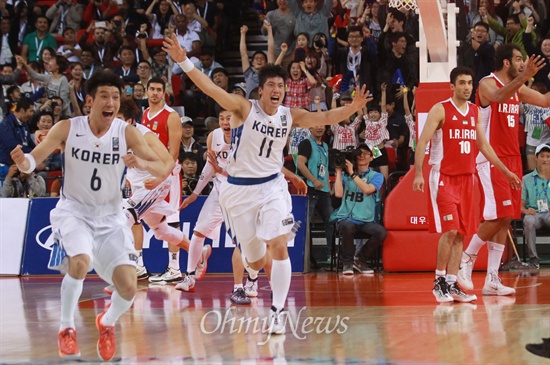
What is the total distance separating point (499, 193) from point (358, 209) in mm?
3585

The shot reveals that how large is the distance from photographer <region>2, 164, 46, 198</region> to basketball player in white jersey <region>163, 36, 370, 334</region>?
24.9 ft

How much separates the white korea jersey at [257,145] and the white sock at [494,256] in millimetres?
3209

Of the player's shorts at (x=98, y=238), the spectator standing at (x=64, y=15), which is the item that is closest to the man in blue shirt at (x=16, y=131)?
the spectator standing at (x=64, y=15)

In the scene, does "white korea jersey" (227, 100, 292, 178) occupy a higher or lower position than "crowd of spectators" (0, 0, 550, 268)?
lower

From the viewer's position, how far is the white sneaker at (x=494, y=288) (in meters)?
10.0

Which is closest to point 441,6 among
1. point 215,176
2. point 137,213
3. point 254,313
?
point 215,176

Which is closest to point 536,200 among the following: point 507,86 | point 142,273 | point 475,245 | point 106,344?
point 475,245

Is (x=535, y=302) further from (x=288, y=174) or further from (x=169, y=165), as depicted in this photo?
(x=169, y=165)

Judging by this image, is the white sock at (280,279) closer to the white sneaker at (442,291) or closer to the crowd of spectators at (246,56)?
the white sneaker at (442,291)

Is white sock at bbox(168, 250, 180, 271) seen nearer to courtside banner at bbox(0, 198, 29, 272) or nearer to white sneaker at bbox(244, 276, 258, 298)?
white sneaker at bbox(244, 276, 258, 298)

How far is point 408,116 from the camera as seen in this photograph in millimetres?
15664

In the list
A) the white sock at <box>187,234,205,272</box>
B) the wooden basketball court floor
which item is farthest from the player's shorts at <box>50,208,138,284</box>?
the white sock at <box>187,234,205,272</box>

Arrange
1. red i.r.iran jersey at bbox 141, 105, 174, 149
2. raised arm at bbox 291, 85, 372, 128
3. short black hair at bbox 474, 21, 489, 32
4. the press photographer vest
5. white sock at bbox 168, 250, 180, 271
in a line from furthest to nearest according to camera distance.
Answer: short black hair at bbox 474, 21, 489, 32
the press photographer vest
white sock at bbox 168, 250, 180, 271
red i.r.iran jersey at bbox 141, 105, 174, 149
raised arm at bbox 291, 85, 372, 128

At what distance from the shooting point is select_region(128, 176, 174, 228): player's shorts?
11.6 m
